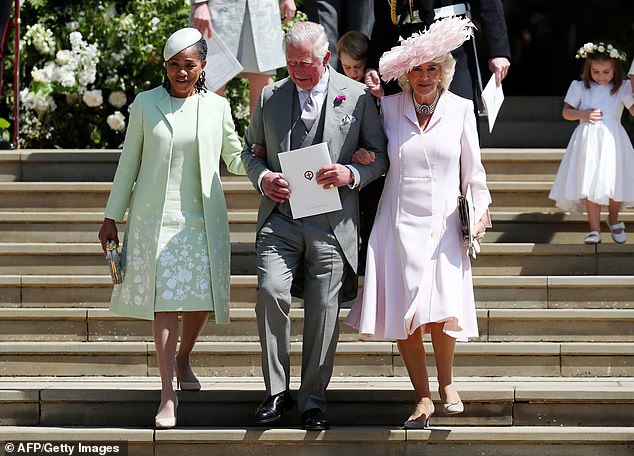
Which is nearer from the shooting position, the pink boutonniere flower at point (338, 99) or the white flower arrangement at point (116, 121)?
the pink boutonniere flower at point (338, 99)

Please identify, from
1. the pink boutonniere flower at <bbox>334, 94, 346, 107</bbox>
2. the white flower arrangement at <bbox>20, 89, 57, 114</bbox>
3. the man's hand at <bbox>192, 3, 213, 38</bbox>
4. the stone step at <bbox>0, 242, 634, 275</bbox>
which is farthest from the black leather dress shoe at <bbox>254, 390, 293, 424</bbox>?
the white flower arrangement at <bbox>20, 89, 57, 114</bbox>

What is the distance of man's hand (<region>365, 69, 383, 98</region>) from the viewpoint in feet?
22.4

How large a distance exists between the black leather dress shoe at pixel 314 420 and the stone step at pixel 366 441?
0.03 m

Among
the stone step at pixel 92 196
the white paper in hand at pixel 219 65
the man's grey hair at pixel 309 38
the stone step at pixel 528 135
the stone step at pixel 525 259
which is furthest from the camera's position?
the stone step at pixel 528 135

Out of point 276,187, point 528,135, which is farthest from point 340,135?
point 528,135

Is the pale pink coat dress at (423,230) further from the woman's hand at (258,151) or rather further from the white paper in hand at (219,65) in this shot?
the white paper in hand at (219,65)

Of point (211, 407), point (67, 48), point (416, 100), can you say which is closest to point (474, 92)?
point (416, 100)

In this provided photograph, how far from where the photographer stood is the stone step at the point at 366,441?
605 centimetres

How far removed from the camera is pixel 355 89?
6172 millimetres

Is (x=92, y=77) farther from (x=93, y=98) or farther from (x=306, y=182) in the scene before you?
(x=306, y=182)

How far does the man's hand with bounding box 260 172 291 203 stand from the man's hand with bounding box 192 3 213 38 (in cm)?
232

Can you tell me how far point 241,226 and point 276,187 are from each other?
2.20 m

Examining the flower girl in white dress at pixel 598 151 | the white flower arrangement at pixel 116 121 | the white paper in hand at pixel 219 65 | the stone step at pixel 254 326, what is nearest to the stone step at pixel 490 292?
the stone step at pixel 254 326

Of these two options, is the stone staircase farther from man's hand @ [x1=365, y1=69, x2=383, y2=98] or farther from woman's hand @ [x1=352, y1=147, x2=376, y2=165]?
man's hand @ [x1=365, y1=69, x2=383, y2=98]
